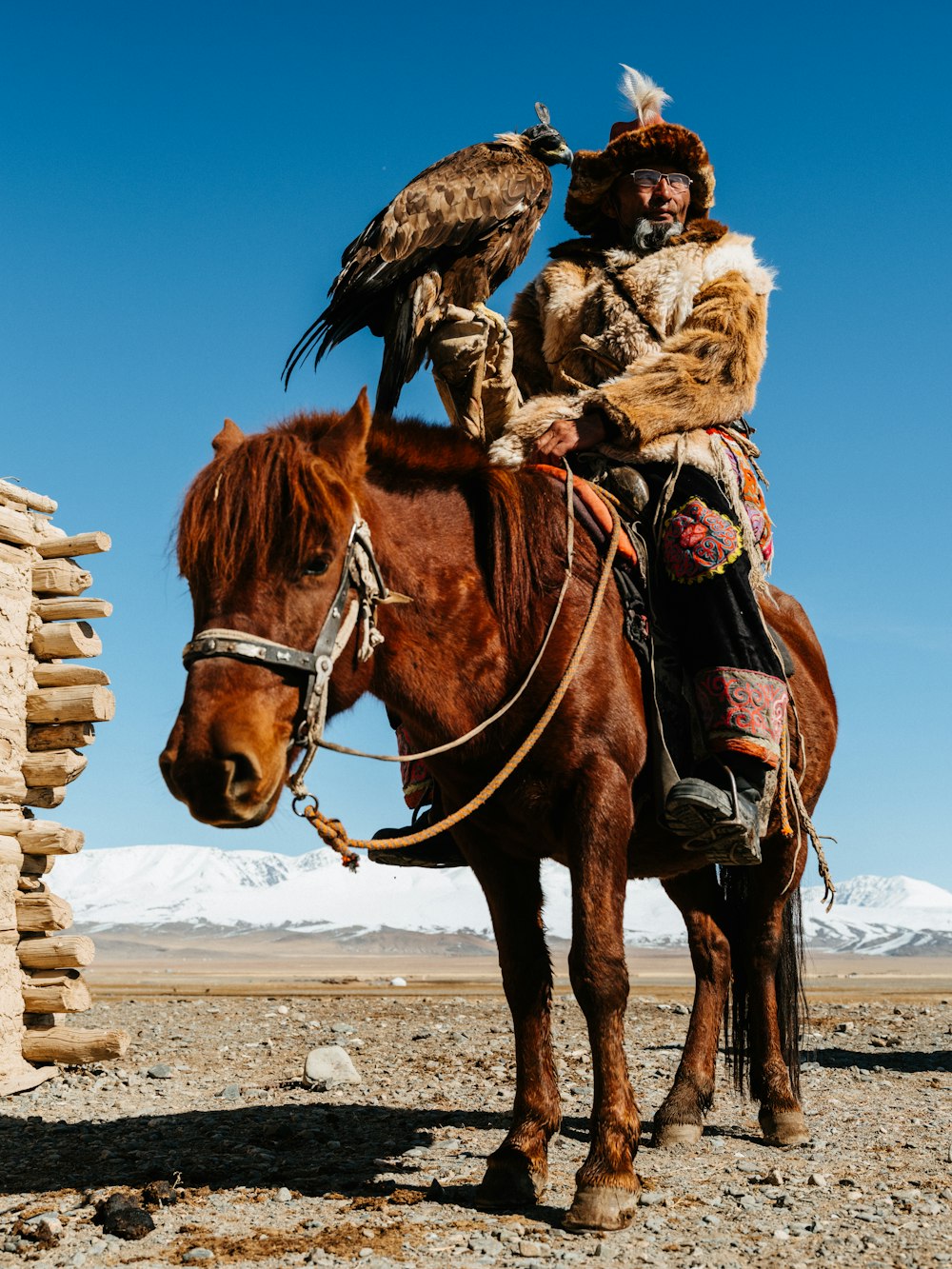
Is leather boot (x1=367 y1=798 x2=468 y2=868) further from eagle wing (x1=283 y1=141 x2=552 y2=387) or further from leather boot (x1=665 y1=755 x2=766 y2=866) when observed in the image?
eagle wing (x1=283 y1=141 x2=552 y2=387)

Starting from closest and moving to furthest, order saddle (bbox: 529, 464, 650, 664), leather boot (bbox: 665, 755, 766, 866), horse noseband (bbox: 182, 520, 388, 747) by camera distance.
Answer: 1. horse noseband (bbox: 182, 520, 388, 747)
2. leather boot (bbox: 665, 755, 766, 866)
3. saddle (bbox: 529, 464, 650, 664)

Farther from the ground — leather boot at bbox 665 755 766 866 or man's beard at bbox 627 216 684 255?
man's beard at bbox 627 216 684 255

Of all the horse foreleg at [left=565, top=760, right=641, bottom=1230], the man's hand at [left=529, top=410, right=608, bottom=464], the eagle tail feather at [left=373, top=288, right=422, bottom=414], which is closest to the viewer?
the horse foreleg at [left=565, top=760, right=641, bottom=1230]

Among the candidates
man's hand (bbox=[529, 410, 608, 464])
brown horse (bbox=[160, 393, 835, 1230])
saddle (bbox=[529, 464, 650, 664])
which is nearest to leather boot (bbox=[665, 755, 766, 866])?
brown horse (bbox=[160, 393, 835, 1230])

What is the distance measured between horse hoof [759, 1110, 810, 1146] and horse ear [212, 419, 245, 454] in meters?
4.10

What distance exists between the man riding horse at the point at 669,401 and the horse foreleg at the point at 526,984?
487 millimetres

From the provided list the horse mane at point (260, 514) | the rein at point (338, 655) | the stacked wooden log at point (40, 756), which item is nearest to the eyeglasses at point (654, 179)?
the rein at point (338, 655)

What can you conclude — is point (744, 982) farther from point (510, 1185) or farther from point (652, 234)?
point (652, 234)

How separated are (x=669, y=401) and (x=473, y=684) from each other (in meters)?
1.68

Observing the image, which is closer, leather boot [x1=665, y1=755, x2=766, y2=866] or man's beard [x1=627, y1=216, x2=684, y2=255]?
leather boot [x1=665, y1=755, x2=766, y2=866]

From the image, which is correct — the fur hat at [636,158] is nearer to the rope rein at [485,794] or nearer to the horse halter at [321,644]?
the rope rein at [485,794]

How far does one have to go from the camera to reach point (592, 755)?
419cm

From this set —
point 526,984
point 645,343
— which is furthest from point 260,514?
point 645,343

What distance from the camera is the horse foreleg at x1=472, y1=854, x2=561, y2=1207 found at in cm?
459
